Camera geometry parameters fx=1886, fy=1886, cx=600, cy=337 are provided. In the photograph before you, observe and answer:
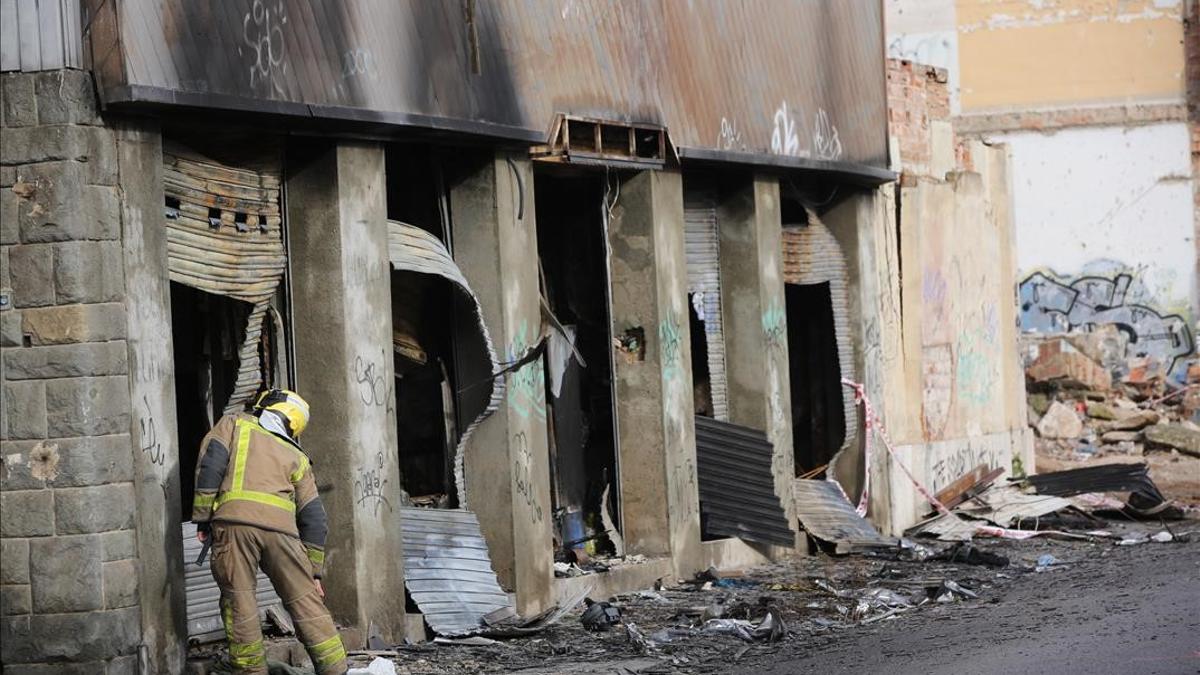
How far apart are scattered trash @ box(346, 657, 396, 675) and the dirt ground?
288mm

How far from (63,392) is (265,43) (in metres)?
2.58

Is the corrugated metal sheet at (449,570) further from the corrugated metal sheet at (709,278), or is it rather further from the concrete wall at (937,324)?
the concrete wall at (937,324)

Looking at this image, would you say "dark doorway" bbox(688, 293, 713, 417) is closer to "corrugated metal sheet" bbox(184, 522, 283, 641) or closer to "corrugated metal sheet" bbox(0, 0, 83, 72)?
"corrugated metal sheet" bbox(184, 522, 283, 641)

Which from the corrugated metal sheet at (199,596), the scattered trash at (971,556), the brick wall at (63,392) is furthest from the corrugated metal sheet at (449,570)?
the scattered trash at (971,556)

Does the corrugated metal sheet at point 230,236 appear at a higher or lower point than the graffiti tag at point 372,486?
higher

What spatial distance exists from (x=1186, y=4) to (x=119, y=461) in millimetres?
24923

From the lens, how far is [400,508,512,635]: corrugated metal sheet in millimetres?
12859

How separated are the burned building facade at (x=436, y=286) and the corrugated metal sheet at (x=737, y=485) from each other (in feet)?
0.09

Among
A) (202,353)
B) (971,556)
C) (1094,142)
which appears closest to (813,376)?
(971,556)

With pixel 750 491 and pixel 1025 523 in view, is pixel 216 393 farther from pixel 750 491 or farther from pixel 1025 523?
pixel 1025 523

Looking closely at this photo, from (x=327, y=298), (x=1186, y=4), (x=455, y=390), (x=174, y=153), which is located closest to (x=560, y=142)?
(x=455, y=390)

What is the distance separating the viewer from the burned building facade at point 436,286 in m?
10.3

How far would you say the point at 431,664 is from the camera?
38.3 ft

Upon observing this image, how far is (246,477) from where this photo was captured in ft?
33.6
